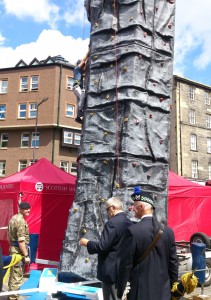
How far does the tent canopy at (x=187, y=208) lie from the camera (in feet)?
39.2

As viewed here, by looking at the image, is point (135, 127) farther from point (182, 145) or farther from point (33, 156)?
point (182, 145)

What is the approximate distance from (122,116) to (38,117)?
32.1 m

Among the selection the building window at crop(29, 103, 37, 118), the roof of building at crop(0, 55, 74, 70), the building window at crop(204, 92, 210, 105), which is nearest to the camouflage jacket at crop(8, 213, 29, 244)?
the building window at crop(29, 103, 37, 118)

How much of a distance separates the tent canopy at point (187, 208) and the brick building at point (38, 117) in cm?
2540

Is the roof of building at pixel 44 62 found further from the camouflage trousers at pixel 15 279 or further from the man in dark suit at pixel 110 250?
the man in dark suit at pixel 110 250

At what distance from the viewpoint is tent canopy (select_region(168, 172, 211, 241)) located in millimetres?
11952

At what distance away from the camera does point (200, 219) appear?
12961mm

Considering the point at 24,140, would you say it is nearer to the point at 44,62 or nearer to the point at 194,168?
the point at 44,62

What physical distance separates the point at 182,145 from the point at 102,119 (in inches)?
1304

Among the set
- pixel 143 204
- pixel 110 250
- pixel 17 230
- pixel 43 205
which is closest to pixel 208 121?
pixel 43 205

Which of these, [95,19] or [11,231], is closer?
[11,231]

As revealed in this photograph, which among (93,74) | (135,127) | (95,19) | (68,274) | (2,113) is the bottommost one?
(68,274)

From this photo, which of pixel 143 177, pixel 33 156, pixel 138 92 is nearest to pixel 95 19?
pixel 138 92

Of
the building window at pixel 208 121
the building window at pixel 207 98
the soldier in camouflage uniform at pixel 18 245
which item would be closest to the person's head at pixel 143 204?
the soldier in camouflage uniform at pixel 18 245
